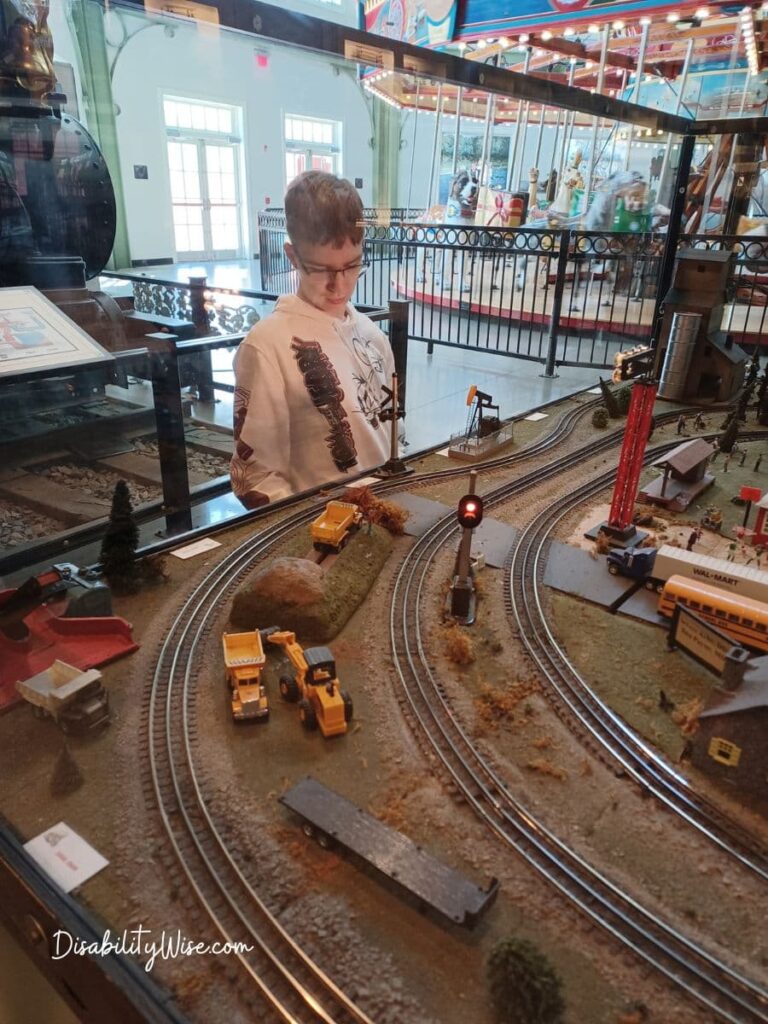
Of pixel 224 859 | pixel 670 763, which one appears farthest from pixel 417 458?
pixel 224 859

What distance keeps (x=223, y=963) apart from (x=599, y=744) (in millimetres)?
1111

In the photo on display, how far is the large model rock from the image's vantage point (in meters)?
2.28

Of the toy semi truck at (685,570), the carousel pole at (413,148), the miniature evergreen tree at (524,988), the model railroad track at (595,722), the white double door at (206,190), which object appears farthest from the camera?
the carousel pole at (413,148)

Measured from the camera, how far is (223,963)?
1.29 meters

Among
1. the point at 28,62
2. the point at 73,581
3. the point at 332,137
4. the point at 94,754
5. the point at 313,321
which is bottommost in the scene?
the point at 94,754

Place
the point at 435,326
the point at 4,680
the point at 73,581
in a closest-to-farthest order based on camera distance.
→ the point at 4,680 < the point at 73,581 < the point at 435,326

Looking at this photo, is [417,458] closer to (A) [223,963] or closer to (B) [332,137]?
(B) [332,137]

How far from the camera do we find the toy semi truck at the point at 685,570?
2436 millimetres

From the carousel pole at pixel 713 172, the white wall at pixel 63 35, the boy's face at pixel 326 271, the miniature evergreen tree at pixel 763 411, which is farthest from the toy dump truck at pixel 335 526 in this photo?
the carousel pole at pixel 713 172

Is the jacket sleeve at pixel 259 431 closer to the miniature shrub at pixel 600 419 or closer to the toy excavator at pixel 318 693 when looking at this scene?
the toy excavator at pixel 318 693

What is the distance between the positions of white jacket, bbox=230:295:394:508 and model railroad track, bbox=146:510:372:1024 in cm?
109

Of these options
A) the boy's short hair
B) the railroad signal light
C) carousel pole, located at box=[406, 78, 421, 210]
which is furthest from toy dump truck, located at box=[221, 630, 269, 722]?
carousel pole, located at box=[406, 78, 421, 210]

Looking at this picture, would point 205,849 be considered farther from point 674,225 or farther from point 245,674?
point 674,225

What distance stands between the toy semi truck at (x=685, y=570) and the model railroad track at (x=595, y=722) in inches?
13.5
